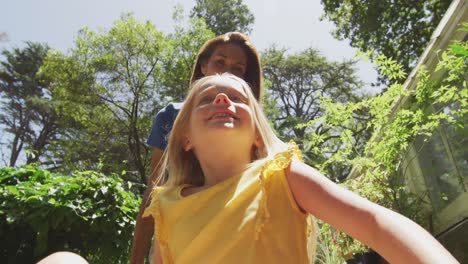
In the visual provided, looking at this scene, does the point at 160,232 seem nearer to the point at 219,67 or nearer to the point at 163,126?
the point at 163,126

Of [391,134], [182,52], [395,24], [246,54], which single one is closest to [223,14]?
[182,52]

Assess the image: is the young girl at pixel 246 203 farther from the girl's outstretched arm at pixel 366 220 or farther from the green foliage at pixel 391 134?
Answer: the green foliage at pixel 391 134

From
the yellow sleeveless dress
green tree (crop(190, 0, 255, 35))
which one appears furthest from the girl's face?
green tree (crop(190, 0, 255, 35))

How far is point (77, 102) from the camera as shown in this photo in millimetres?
16391

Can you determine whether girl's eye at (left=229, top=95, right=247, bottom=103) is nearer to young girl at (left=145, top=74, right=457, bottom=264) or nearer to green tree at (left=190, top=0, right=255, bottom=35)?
young girl at (left=145, top=74, right=457, bottom=264)

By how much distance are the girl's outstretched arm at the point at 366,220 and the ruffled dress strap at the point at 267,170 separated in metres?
0.04

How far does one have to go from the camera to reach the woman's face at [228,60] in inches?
82.7

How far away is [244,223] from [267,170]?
0.17m

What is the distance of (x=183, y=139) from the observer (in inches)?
63.9

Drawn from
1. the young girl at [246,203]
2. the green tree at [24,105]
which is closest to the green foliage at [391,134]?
the young girl at [246,203]

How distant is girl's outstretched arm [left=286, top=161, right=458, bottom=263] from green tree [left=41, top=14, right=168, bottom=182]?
1487cm

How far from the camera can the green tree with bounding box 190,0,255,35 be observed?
20188mm

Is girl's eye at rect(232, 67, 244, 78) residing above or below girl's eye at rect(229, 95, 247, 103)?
above

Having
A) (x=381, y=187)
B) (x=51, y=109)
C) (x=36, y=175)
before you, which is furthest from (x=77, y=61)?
(x=381, y=187)
